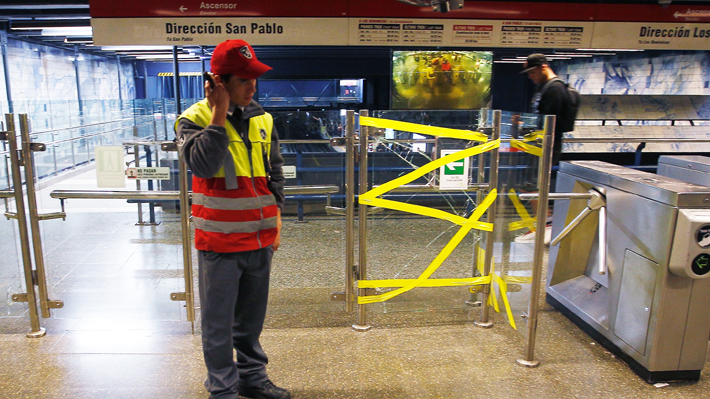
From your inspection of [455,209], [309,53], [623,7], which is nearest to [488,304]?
[455,209]

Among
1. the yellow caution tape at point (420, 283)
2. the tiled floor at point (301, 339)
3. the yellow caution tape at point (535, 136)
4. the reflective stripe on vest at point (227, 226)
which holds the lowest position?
the tiled floor at point (301, 339)

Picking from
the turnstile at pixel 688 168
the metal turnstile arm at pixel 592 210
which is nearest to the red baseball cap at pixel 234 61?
the metal turnstile arm at pixel 592 210

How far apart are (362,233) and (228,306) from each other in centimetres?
102

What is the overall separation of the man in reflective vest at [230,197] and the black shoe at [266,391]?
0.30ft

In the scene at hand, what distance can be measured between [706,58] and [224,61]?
6582 millimetres

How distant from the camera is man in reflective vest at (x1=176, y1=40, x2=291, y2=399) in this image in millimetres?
1604

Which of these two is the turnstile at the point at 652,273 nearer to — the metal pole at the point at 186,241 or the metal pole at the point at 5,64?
the metal pole at the point at 186,241

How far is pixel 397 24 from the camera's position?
4152 mm

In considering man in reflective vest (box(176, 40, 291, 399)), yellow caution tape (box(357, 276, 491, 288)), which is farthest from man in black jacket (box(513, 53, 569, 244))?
man in reflective vest (box(176, 40, 291, 399))

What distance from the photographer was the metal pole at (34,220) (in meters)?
2.41

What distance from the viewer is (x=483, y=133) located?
8.29 ft

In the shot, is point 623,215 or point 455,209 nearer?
point 623,215

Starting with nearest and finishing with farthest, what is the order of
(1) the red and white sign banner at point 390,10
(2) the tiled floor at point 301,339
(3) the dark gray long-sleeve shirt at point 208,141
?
(3) the dark gray long-sleeve shirt at point 208,141 → (2) the tiled floor at point 301,339 → (1) the red and white sign banner at point 390,10

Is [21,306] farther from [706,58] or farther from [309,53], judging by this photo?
[706,58]
